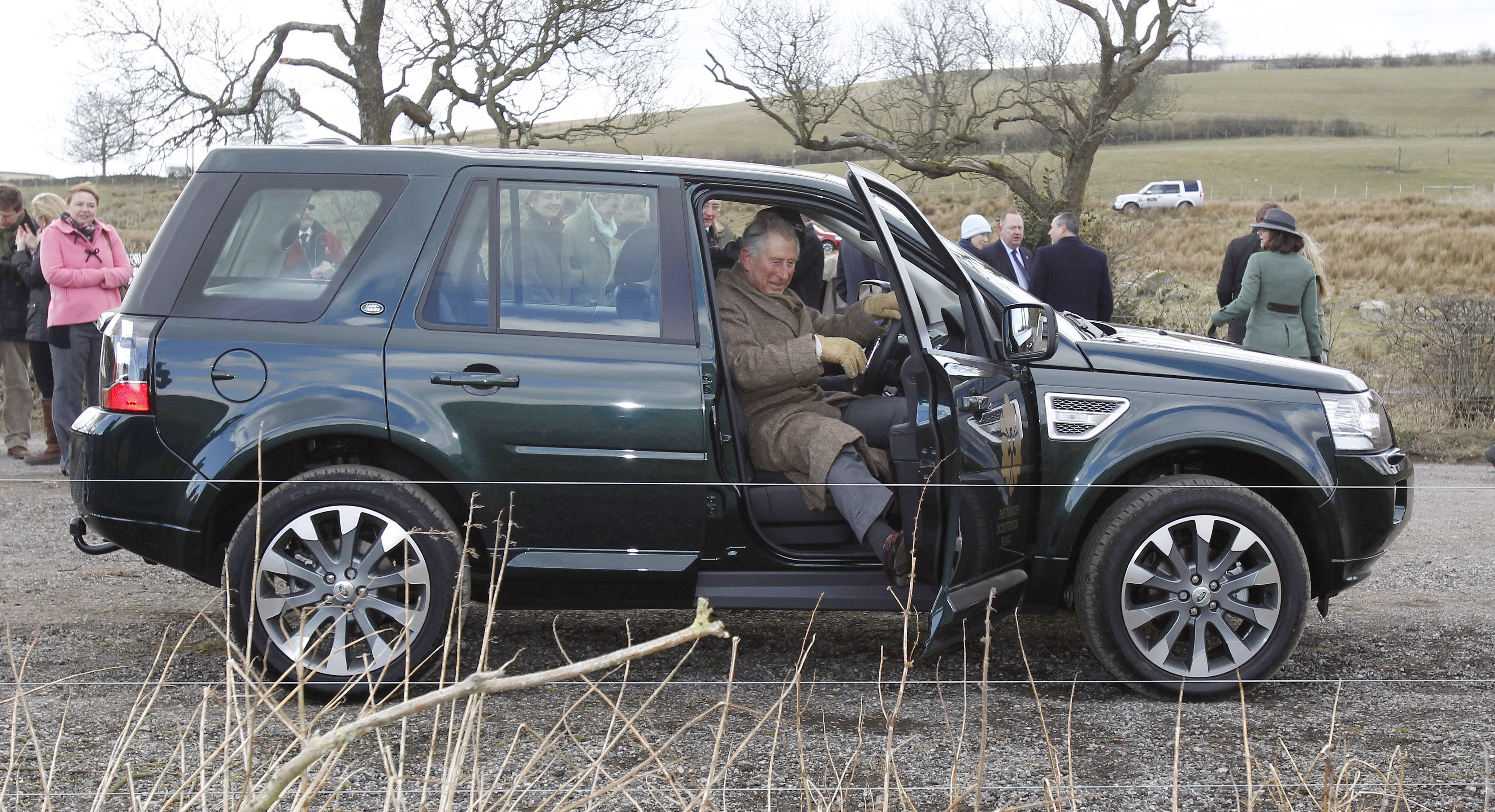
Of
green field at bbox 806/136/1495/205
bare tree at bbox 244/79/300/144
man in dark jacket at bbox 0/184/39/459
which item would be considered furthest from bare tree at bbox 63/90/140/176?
green field at bbox 806/136/1495/205

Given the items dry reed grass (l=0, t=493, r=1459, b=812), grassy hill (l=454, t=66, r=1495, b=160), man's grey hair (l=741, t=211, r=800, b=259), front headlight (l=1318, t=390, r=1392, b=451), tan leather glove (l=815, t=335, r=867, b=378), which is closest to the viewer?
dry reed grass (l=0, t=493, r=1459, b=812)

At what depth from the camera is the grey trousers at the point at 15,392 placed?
9.20m

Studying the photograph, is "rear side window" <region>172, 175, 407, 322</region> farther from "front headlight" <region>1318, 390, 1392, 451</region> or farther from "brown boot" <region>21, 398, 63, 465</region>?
"brown boot" <region>21, 398, 63, 465</region>

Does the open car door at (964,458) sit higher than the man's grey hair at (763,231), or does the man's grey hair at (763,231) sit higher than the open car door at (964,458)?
the man's grey hair at (763,231)

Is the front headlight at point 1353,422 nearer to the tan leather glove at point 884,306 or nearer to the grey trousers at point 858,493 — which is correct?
the grey trousers at point 858,493

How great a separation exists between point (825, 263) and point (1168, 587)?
13.4ft

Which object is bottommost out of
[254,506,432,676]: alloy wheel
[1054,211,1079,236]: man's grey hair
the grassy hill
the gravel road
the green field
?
the gravel road

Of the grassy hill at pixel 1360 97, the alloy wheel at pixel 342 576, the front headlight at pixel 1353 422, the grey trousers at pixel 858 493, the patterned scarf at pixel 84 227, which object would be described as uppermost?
the grassy hill at pixel 1360 97

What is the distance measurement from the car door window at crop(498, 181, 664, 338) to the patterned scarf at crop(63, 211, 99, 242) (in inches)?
205

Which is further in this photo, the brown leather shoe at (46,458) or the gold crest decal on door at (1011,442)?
the brown leather shoe at (46,458)

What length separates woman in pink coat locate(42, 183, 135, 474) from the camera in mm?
8039

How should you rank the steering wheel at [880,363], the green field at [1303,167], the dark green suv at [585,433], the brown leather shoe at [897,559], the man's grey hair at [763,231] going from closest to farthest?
1. the brown leather shoe at [897,559]
2. the dark green suv at [585,433]
3. the man's grey hair at [763,231]
4. the steering wheel at [880,363]
5. the green field at [1303,167]

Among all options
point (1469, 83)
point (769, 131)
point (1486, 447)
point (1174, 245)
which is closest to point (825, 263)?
point (1486, 447)

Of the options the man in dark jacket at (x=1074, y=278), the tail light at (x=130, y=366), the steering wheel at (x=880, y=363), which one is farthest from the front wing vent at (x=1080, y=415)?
the man in dark jacket at (x=1074, y=278)
